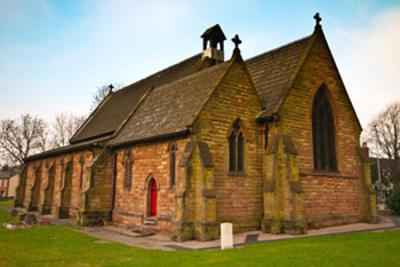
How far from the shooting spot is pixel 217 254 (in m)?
11.7

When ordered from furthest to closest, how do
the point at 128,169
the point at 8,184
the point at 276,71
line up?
1. the point at 8,184
2. the point at 276,71
3. the point at 128,169

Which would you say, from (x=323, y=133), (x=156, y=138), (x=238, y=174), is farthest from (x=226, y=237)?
(x=323, y=133)

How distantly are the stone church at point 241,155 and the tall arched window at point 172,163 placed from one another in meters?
0.06

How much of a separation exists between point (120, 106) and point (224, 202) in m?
17.5

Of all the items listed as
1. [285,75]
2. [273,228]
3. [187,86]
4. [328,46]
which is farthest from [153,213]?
[328,46]

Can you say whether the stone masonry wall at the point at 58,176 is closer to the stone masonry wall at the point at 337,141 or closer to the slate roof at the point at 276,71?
the slate roof at the point at 276,71

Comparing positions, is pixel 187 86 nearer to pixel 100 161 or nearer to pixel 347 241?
pixel 100 161

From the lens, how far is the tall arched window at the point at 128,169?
21500 mm

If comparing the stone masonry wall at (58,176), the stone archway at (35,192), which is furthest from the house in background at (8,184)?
the stone archway at (35,192)

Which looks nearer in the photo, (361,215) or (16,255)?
(16,255)

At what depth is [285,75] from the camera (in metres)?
20.8

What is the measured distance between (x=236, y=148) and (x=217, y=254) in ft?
24.7

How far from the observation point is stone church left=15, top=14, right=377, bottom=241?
1694 centimetres

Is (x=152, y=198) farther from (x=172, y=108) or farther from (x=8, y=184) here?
(x=8, y=184)
